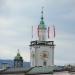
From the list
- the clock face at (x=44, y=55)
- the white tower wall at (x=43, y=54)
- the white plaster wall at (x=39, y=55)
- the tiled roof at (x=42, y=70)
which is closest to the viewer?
the tiled roof at (x=42, y=70)

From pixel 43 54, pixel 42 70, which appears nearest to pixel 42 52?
pixel 43 54

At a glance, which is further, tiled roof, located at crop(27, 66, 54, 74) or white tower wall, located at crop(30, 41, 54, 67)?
white tower wall, located at crop(30, 41, 54, 67)

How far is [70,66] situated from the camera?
85.6m

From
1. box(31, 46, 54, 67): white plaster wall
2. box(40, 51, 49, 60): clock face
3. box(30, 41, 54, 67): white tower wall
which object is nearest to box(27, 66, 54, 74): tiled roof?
box(40, 51, 49, 60): clock face

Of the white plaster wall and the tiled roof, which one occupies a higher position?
the white plaster wall

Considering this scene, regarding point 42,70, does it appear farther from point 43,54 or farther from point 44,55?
point 43,54

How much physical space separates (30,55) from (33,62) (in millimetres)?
1922

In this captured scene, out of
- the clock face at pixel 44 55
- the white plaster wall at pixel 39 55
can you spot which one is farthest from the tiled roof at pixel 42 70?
the white plaster wall at pixel 39 55

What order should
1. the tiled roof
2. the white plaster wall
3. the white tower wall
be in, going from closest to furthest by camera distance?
the tiled roof
the white tower wall
the white plaster wall

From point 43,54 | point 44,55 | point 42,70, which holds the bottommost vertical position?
point 42,70

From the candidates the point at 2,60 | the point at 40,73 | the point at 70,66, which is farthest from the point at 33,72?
the point at 2,60

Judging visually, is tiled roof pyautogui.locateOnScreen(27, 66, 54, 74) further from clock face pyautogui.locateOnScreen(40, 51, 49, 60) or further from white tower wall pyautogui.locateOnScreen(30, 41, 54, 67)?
white tower wall pyautogui.locateOnScreen(30, 41, 54, 67)

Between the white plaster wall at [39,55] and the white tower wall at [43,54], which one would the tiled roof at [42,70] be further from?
the white plaster wall at [39,55]

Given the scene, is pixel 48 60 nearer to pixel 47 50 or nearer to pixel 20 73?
pixel 47 50
